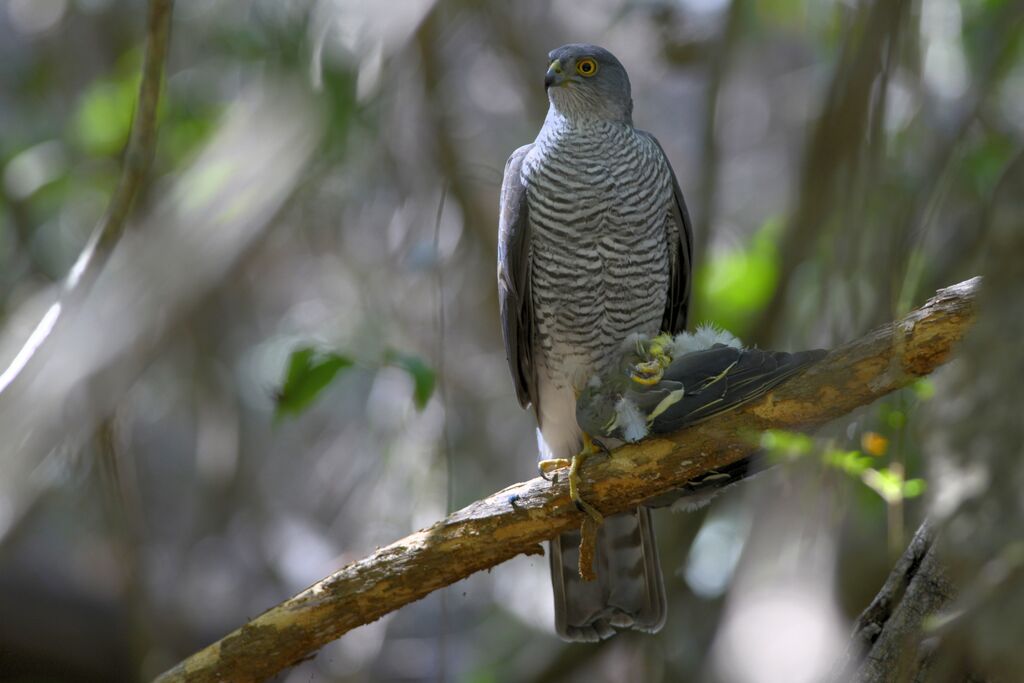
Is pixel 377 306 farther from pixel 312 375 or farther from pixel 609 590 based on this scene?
pixel 609 590

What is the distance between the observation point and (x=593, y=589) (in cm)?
349

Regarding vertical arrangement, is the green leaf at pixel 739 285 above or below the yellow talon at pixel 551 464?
below

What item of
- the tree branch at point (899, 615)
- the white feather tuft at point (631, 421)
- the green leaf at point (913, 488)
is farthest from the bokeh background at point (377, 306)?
the white feather tuft at point (631, 421)

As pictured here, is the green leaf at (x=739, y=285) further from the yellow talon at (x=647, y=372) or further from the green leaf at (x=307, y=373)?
the green leaf at (x=307, y=373)

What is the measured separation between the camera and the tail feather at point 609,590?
3438 millimetres

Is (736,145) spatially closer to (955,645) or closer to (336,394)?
(336,394)

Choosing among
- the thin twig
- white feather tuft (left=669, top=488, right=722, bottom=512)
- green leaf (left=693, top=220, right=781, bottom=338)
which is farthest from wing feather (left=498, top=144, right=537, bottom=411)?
green leaf (left=693, top=220, right=781, bottom=338)

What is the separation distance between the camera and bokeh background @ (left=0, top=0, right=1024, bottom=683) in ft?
9.73

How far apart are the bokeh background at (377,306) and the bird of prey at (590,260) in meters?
0.35

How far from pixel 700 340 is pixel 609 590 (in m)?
1.00

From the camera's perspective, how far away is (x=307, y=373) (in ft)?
10.2

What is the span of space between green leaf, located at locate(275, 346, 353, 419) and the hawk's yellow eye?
4.15 ft

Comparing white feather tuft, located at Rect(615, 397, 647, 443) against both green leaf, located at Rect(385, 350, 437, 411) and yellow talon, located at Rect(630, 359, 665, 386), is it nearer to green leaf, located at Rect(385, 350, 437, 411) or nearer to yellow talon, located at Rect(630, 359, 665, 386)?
yellow talon, located at Rect(630, 359, 665, 386)

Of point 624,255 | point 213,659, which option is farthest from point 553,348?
point 213,659
